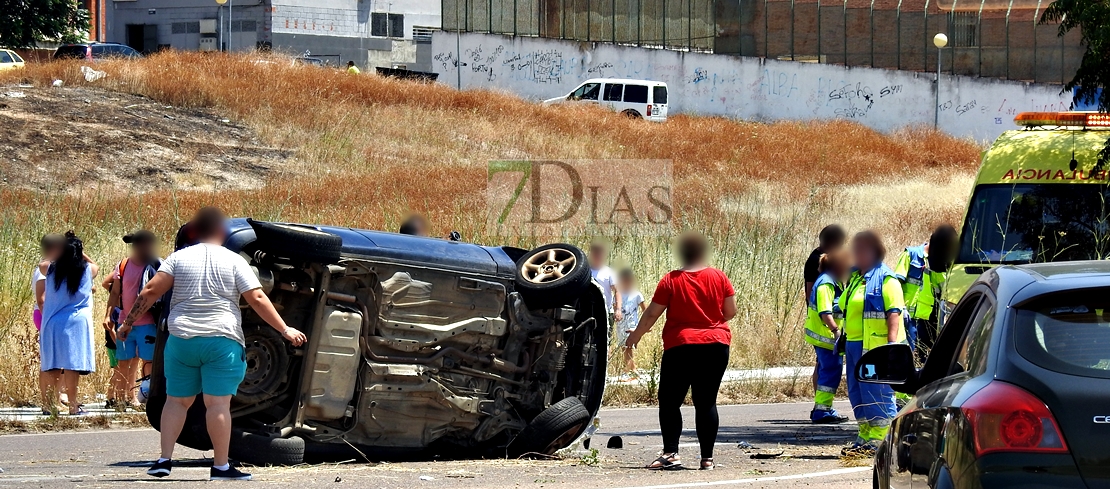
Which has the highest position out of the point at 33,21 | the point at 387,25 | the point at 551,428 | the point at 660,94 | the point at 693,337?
the point at 387,25

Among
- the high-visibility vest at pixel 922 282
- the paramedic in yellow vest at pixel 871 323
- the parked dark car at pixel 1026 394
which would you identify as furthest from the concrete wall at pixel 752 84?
the parked dark car at pixel 1026 394

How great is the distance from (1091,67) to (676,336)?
5126 millimetres

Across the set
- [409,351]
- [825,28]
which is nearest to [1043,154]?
[409,351]

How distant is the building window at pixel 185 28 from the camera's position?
191 feet

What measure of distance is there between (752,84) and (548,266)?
136ft

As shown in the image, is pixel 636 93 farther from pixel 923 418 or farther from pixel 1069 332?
pixel 1069 332

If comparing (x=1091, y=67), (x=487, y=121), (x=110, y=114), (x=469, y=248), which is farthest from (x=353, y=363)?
(x=487, y=121)

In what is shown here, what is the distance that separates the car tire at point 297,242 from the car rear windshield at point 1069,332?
460 centimetres

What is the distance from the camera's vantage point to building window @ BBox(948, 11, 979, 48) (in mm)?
45688

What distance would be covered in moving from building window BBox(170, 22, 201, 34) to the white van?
2221 cm

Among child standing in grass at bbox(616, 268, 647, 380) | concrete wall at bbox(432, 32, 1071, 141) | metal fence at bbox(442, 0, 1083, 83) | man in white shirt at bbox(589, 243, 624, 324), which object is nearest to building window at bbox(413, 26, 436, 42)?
metal fence at bbox(442, 0, 1083, 83)

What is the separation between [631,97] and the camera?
142 ft

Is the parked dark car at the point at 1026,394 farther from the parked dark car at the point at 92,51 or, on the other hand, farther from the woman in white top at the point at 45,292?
the parked dark car at the point at 92,51
